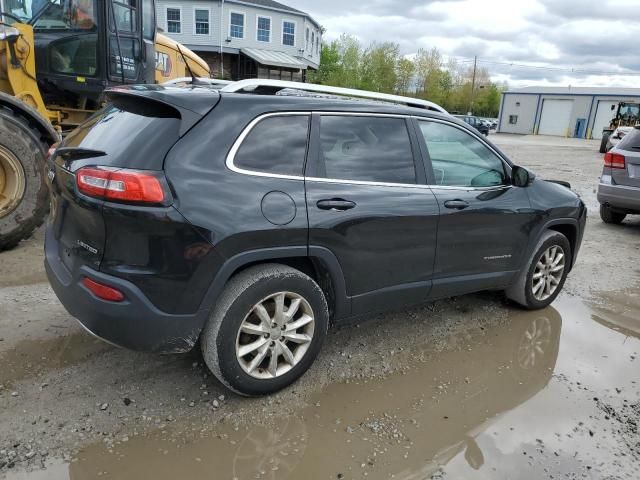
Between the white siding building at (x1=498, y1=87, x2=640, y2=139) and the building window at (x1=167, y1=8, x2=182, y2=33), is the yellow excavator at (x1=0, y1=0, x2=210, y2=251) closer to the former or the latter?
the building window at (x1=167, y1=8, x2=182, y2=33)

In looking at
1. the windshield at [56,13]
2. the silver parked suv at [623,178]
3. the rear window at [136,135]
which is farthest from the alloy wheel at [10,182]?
the silver parked suv at [623,178]

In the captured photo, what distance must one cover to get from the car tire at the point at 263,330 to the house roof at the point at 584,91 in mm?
53655

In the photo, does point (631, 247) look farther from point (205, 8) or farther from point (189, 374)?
point (205, 8)

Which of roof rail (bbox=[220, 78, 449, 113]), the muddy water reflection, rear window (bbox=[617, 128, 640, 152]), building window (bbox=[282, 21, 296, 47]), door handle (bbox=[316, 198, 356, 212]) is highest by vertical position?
building window (bbox=[282, 21, 296, 47])

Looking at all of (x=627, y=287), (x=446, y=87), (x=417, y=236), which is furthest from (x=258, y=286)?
(x=446, y=87)

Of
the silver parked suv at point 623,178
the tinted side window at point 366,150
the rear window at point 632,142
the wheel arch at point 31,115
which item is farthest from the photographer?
the rear window at point 632,142

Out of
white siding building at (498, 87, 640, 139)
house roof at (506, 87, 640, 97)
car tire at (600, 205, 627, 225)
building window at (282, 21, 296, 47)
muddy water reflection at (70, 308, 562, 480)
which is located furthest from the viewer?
house roof at (506, 87, 640, 97)

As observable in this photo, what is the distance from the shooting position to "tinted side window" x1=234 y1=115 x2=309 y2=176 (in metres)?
→ 2.89

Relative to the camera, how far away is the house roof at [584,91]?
48.1m

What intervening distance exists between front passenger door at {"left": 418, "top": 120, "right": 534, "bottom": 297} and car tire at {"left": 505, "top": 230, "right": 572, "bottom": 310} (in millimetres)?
218

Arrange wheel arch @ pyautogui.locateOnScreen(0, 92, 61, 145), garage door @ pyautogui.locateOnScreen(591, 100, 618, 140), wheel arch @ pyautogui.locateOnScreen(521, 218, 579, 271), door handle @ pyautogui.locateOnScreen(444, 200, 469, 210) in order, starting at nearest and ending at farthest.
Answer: door handle @ pyautogui.locateOnScreen(444, 200, 469, 210) → wheel arch @ pyautogui.locateOnScreen(521, 218, 579, 271) → wheel arch @ pyautogui.locateOnScreen(0, 92, 61, 145) → garage door @ pyautogui.locateOnScreen(591, 100, 618, 140)

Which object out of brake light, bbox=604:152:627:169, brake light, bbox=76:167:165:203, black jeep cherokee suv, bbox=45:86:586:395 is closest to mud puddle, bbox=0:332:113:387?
black jeep cherokee suv, bbox=45:86:586:395

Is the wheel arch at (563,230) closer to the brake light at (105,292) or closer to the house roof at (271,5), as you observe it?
the brake light at (105,292)

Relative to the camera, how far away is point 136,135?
2.75 meters
